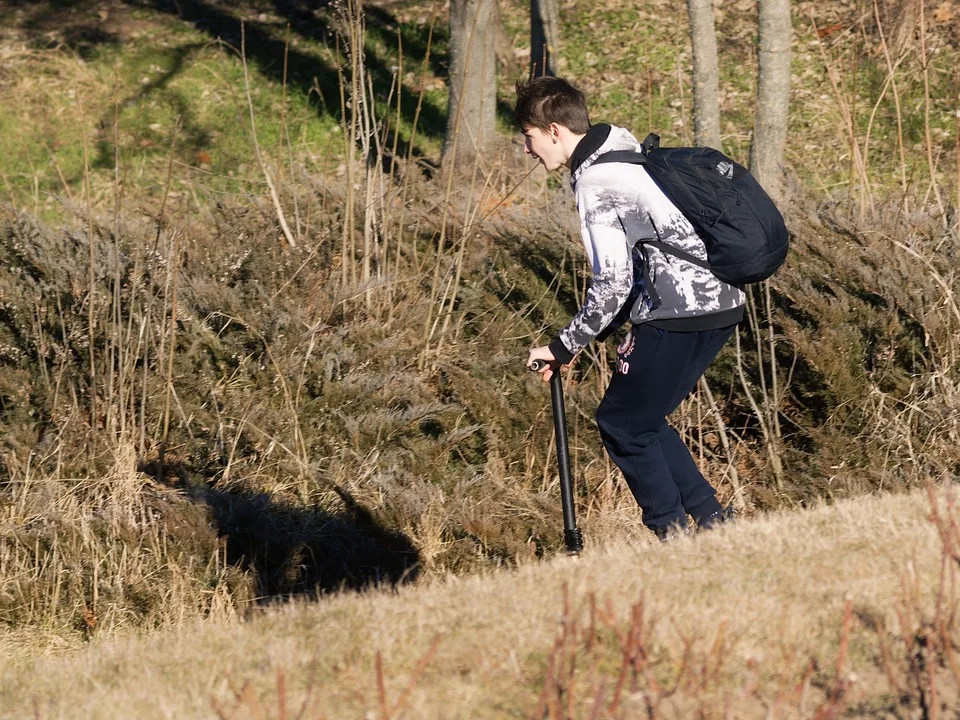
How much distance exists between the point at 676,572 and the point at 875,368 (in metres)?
2.79

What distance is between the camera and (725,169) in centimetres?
362

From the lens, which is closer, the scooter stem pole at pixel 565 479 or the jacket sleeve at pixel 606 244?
the jacket sleeve at pixel 606 244

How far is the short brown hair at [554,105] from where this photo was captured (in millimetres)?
3717

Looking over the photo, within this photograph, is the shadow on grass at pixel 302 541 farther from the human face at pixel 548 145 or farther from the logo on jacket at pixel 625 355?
the human face at pixel 548 145

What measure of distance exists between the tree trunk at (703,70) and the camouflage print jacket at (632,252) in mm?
4579

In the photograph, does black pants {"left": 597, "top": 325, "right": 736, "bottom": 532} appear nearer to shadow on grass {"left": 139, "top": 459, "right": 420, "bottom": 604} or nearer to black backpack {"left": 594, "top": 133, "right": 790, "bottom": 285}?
black backpack {"left": 594, "top": 133, "right": 790, "bottom": 285}

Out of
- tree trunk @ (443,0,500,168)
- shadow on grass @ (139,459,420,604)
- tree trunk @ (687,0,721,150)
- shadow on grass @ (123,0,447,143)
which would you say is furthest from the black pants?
shadow on grass @ (123,0,447,143)

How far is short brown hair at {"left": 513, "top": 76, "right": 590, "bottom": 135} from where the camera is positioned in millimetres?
3717

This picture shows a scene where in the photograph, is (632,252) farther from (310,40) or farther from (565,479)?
(310,40)

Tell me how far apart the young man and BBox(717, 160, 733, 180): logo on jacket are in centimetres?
19

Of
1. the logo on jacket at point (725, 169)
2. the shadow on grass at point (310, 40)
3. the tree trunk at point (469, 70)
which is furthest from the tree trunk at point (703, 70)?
the shadow on grass at point (310, 40)

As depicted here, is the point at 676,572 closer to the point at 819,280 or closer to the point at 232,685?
the point at 232,685

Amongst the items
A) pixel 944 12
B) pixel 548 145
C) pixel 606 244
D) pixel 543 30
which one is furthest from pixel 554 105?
pixel 944 12

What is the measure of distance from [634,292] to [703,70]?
189 inches
